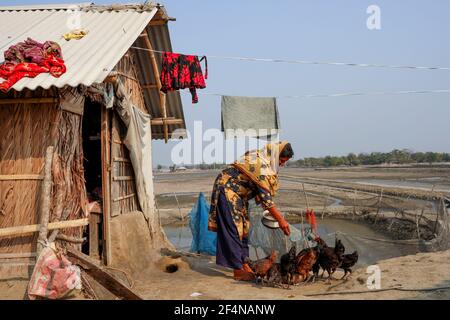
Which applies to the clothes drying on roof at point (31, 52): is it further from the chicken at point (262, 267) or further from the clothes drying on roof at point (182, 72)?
the chicken at point (262, 267)

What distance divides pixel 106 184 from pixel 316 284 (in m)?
3.48

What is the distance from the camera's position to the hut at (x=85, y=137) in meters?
4.71

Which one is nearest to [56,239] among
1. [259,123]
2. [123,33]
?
[123,33]

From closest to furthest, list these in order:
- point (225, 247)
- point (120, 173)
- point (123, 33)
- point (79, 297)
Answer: point (79, 297), point (225, 247), point (123, 33), point (120, 173)

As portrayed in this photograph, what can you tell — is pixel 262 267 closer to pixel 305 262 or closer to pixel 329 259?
pixel 305 262

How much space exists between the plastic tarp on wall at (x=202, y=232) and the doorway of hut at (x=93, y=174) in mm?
2198

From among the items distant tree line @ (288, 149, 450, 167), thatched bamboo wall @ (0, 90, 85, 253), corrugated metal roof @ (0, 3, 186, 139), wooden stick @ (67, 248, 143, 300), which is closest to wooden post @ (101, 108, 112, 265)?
corrugated metal roof @ (0, 3, 186, 139)

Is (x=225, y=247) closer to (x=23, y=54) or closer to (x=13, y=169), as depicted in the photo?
(x=13, y=169)

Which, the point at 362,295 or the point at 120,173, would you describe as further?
the point at 120,173

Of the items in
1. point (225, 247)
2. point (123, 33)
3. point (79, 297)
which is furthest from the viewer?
point (123, 33)

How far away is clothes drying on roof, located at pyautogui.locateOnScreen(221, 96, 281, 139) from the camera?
8312mm

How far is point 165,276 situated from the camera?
6270mm

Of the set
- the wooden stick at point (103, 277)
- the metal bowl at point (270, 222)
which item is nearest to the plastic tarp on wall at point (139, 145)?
the wooden stick at point (103, 277)

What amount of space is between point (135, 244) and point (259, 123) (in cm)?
355
